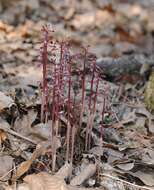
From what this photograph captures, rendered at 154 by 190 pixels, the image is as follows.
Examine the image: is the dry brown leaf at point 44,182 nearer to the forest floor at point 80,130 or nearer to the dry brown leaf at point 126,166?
the forest floor at point 80,130

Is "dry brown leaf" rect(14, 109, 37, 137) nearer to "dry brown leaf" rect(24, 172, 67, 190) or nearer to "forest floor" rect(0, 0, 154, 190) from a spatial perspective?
"forest floor" rect(0, 0, 154, 190)

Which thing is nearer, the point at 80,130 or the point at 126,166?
the point at 126,166

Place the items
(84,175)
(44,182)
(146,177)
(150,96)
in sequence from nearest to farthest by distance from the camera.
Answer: (44,182) < (84,175) < (146,177) < (150,96)

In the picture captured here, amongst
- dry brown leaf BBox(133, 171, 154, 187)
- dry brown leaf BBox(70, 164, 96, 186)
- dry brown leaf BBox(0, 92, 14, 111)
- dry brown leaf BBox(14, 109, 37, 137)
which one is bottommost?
dry brown leaf BBox(133, 171, 154, 187)

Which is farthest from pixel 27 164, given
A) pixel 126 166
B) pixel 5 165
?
pixel 126 166

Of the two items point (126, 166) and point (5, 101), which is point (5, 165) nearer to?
point (5, 101)

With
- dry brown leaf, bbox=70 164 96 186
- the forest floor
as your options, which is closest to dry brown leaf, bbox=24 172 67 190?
the forest floor

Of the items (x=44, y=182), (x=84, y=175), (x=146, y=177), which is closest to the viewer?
(x=44, y=182)

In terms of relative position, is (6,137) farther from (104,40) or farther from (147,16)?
(147,16)

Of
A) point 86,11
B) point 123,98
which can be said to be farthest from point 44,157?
point 86,11

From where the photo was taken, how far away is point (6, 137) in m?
2.51

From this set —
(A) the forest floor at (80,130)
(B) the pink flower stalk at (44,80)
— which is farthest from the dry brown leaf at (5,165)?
(B) the pink flower stalk at (44,80)

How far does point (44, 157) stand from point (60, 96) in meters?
0.37

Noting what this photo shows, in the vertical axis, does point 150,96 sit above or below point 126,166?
above
